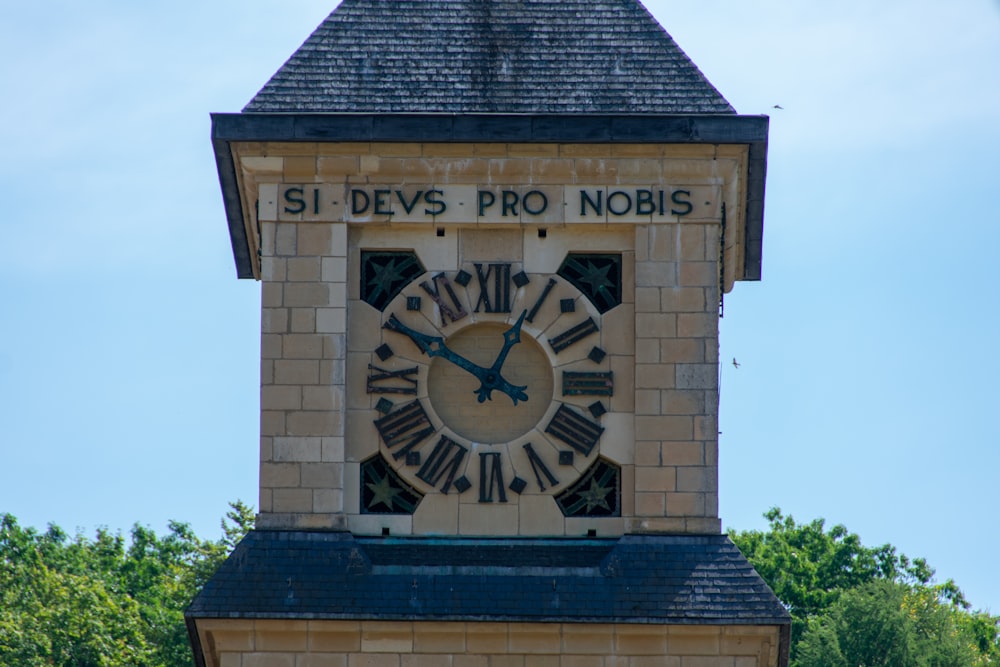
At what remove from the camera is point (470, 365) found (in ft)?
103

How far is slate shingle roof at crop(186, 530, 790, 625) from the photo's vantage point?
1161 inches

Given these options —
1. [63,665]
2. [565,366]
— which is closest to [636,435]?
[565,366]

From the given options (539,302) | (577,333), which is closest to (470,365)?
(539,302)

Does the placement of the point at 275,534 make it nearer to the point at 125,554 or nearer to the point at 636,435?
the point at 636,435

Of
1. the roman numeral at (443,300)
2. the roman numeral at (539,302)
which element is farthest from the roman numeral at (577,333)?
the roman numeral at (443,300)

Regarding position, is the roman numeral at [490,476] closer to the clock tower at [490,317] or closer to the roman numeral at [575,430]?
the clock tower at [490,317]

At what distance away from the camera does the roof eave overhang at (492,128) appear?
31.6m

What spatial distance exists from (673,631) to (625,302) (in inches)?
168

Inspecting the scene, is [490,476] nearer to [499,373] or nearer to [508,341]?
[499,373]

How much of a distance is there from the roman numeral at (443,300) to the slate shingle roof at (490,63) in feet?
6.90

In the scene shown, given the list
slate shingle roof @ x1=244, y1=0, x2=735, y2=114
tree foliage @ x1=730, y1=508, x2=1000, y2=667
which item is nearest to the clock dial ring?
slate shingle roof @ x1=244, y1=0, x2=735, y2=114

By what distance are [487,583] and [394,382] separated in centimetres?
289

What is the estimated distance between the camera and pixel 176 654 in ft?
207

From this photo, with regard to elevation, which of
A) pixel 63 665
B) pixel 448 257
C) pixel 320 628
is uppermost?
pixel 448 257
